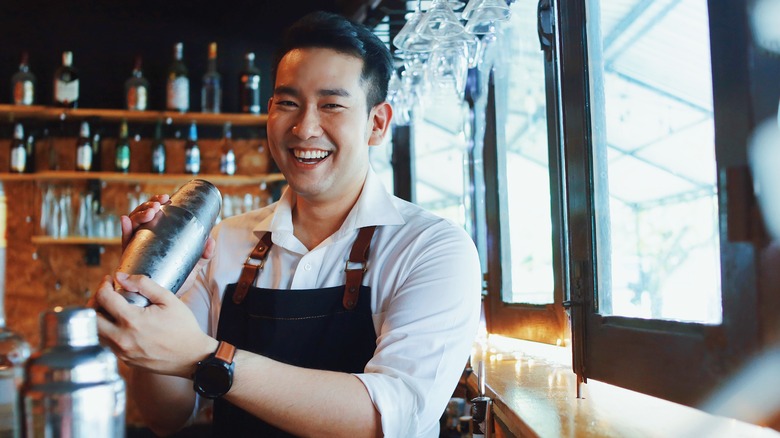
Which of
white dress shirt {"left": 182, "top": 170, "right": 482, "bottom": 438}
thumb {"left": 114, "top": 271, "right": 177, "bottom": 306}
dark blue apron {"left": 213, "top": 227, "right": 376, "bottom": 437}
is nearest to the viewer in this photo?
thumb {"left": 114, "top": 271, "right": 177, "bottom": 306}

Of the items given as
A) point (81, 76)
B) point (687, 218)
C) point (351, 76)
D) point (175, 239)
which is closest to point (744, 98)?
point (687, 218)

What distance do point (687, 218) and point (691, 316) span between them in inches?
7.2

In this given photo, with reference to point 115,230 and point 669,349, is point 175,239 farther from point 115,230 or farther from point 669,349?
point 115,230

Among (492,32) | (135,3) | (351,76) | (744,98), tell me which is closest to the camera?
(744,98)

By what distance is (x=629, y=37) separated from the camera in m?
1.56

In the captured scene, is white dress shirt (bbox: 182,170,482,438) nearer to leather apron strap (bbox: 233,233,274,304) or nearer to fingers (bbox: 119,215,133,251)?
leather apron strap (bbox: 233,233,274,304)

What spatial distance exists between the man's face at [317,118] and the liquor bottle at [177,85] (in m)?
3.16

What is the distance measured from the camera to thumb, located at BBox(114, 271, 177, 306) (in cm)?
110

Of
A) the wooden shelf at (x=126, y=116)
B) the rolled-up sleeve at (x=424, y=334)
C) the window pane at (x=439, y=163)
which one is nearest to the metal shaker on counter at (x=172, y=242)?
the rolled-up sleeve at (x=424, y=334)

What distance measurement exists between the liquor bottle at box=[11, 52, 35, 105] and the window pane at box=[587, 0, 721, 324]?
13.1 ft

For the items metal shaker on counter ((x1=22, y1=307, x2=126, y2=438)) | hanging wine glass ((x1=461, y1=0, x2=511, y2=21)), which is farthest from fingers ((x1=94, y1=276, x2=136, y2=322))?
hanging wine glass ((x1=461, y1=0, x2=511, y2=21))

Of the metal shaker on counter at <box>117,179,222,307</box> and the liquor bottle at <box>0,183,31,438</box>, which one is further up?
the metal shaker on counter at <box>117,179,222,307</box>

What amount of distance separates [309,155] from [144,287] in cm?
74

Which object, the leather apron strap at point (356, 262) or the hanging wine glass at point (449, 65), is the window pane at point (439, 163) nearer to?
the hanging wine glass at point (449, 65)
